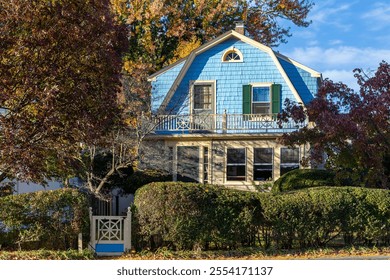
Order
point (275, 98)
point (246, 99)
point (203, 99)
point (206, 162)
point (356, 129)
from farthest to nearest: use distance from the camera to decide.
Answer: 1. point (203, 99)
2. point (246, 99)
3. point (275, 98)
4. point (206, 162)
5. point (356, 129)

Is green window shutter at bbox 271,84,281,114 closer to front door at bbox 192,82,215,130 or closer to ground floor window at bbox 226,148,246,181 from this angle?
ground floor window at bbox 226,148,246,181

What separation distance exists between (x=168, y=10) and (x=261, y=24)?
6535 millimetres

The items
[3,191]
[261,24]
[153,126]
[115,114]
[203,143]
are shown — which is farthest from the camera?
[261,24]

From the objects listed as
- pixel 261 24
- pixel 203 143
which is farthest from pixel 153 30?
pixel 203 143

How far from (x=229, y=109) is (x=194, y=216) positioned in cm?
1311

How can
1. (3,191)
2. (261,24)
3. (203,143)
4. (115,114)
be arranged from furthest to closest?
(261,24), (203,143), (3,191), (115,114)

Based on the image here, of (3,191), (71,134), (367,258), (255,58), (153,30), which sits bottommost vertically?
(367,258)

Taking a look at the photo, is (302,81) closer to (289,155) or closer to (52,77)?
(289,155)

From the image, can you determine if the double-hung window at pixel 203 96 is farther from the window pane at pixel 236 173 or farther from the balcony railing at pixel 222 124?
the window pane at pixel 236 173

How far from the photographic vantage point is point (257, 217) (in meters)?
13.0

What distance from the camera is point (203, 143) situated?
80.9 ft

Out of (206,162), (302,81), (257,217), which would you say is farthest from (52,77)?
(302,81)

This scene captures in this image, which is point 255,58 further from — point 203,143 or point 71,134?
point 71,134

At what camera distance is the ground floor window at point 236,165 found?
24.4 m
